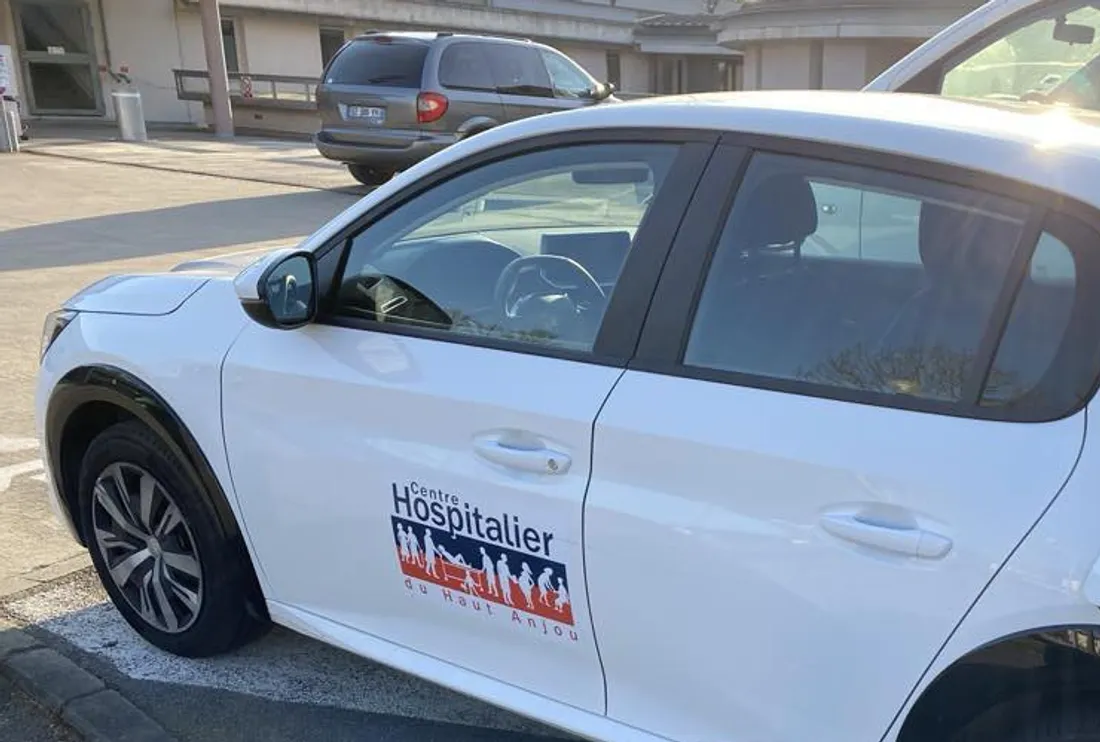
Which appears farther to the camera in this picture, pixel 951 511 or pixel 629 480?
pixel 629 480

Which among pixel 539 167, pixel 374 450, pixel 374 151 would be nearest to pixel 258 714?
pixel 374 450

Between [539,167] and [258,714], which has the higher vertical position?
[539,167]

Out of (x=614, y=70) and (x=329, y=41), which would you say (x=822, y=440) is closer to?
(x=329, y=41)

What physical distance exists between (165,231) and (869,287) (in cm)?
981

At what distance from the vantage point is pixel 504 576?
2.20 metres

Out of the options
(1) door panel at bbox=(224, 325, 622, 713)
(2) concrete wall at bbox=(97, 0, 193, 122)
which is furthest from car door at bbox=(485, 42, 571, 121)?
(2) concrete wall at bbox=(97, 0, 193, 122)

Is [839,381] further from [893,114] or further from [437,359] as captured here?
[437,359]

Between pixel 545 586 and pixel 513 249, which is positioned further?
pixel 513 249

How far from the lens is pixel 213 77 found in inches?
839

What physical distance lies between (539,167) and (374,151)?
10.6m

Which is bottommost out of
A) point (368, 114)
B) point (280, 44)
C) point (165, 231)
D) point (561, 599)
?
point (165, 231)

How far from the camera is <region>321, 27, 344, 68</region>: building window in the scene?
29984 mm

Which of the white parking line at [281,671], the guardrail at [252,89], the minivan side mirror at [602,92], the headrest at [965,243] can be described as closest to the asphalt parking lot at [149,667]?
the white parking line at [281,671]

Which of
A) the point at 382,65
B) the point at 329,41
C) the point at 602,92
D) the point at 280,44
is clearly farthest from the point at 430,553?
the point at 329,41
